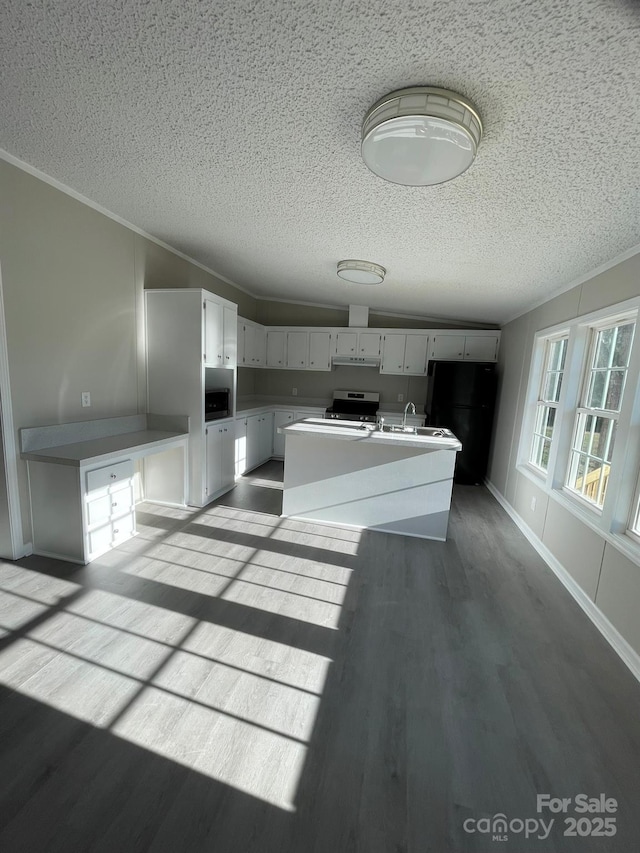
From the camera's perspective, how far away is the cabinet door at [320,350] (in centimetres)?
581

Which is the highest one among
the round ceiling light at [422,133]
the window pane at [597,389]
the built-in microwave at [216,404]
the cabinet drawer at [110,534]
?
the round ceiling light at [422,133]

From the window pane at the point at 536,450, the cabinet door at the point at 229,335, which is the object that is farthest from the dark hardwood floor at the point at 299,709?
the cabinet door at the point at 229,335

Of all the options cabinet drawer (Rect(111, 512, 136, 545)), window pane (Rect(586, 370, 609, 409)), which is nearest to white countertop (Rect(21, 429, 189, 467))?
cabinet drawer (Rect(111, 512, 136, 545))

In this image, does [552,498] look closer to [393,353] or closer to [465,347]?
[465,347]

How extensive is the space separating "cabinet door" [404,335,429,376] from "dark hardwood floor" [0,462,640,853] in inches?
138

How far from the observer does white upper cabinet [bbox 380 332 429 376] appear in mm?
5555

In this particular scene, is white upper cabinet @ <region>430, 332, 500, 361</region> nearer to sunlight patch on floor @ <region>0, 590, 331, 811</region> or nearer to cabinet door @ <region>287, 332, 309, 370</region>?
cabinet door @ <region>287, 332, 309, 370</region>

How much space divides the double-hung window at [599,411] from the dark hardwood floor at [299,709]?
0.87 m

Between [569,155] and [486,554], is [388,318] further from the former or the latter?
[569,155]

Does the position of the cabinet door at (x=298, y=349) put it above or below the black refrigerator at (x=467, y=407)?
above

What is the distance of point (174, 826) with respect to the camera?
1.13m

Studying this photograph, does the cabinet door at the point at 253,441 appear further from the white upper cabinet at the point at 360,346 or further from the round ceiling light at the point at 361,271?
the round ceiling light at the point at 361,271

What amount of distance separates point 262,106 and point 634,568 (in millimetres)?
2954

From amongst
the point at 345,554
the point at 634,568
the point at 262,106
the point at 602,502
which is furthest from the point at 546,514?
the point at 262,106
